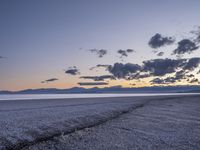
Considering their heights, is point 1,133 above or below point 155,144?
above

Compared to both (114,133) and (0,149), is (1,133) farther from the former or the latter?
(114,133)

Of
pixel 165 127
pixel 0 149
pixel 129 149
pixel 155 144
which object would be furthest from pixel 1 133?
pixel 165 127

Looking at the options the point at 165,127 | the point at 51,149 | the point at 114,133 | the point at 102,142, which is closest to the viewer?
the point at 51,149

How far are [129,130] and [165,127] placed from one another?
2.25 meters

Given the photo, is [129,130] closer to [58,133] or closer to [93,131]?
[93,131]

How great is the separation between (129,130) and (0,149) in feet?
19.0

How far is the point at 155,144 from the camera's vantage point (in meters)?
10.0

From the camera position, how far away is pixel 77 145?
9.16m

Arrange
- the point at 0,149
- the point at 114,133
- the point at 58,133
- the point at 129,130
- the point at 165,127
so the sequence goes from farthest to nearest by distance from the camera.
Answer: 1. the point at 165,127
2. the point at 129,130
3. the point at 114,133
4. the point at 58,133
5. the point at 0,149

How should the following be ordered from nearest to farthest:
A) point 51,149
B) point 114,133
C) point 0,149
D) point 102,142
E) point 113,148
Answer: point 0,149 < point 51,149 < point 113,148 < point 102,142 < point 114,133

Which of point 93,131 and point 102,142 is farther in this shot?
point 93,131

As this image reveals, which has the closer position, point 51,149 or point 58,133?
point 51,149

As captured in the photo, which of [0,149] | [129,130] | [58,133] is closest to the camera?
[0,149]

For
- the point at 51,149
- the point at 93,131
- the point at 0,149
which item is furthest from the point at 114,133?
the point at 0,149
